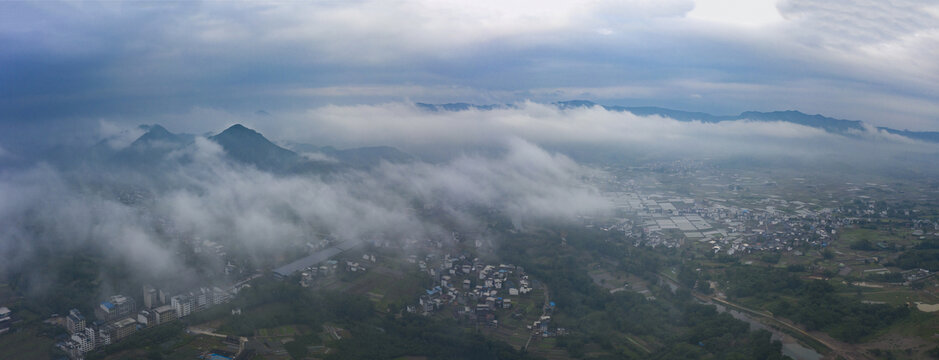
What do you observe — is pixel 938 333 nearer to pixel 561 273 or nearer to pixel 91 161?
pixel 561 273

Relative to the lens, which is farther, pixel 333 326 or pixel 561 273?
pixel 561 273

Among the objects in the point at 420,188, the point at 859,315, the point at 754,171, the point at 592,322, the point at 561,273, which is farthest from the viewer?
the point at 754,171

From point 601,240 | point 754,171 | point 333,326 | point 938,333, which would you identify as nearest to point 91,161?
point 333,326

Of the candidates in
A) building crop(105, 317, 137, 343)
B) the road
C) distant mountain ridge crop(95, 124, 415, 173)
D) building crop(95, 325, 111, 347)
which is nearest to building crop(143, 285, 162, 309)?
building crop(105, 317, 137, 343)

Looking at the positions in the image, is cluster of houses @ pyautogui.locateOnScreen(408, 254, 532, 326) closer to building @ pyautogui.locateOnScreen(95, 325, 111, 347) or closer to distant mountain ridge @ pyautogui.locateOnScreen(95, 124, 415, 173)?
building @ pyautogui.locateOnScreen(95, 325, 111, 347)

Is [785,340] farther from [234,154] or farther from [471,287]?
[234,154]

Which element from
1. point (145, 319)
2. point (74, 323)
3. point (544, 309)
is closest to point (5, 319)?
point (74, 323)
